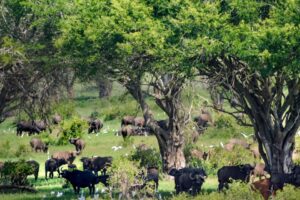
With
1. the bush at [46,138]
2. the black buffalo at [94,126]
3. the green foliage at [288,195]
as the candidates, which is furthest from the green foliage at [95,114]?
the green foliage at [288,195]

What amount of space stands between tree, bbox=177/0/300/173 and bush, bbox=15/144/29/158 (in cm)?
1825

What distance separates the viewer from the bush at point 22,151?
4265 centimetres

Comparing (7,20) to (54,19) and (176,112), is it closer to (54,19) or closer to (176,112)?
(54,19)

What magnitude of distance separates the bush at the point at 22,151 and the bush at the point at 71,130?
2.89 metres

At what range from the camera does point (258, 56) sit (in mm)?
22141

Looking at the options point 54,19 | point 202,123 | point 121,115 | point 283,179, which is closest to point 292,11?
point 283,179

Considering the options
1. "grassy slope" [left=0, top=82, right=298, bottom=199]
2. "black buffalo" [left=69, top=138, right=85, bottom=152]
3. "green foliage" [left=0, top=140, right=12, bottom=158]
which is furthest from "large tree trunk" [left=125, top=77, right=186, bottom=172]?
"green foliage" [left=0, top=140, right=12, bottom=158]

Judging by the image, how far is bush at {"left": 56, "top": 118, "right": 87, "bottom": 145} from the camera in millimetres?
46250

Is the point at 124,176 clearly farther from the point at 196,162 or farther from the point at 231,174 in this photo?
the point at 196,162

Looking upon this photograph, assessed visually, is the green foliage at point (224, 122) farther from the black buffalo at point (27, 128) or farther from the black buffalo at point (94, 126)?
the black buffalo at point (27, 128)

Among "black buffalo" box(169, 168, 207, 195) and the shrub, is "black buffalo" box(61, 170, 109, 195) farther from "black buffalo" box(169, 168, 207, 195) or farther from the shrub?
the shrub

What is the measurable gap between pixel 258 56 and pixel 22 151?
23.6m

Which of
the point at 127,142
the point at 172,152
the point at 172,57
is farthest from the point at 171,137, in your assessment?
the point at 127,142

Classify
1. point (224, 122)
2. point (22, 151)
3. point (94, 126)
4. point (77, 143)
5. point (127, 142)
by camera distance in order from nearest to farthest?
1. point (77, 143)
2. point (22, 151)
3. point (127, 142)
4. point (224, 122)
5. point (94, 126)
